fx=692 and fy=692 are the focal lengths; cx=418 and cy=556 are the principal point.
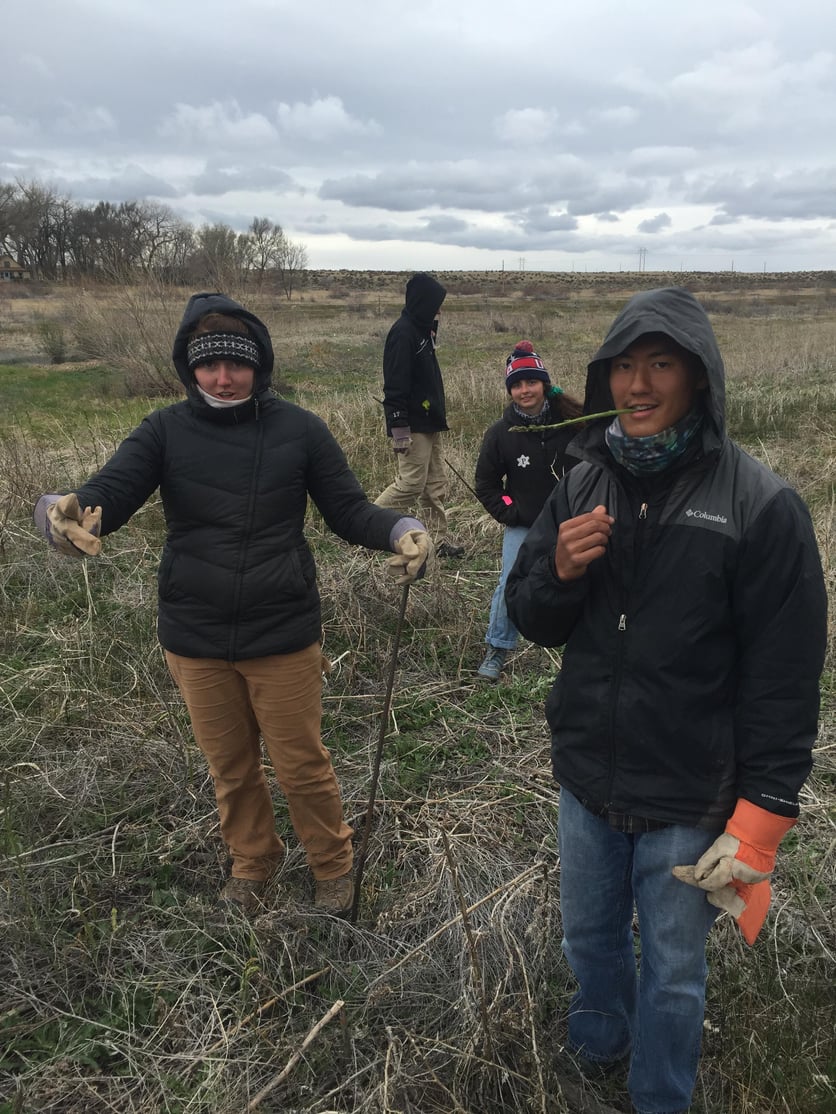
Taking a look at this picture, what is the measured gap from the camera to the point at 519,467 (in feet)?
11.2

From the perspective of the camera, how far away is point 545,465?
3.36 m

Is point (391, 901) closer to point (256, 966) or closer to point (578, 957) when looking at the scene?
point (256, 966)

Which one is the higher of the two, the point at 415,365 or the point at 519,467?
the point at 415,365

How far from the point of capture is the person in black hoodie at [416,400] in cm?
505

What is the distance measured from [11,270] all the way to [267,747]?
193 ft

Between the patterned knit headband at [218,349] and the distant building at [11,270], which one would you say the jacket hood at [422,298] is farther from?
the distant building at [11,270]

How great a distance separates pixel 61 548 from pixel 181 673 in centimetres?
51

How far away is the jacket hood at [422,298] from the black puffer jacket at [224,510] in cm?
323

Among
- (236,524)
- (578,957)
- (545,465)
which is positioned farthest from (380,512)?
(545,465)

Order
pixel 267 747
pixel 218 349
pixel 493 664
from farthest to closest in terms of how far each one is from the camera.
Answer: pixel 493 664 < pixel 267 747 < pixel 218 349

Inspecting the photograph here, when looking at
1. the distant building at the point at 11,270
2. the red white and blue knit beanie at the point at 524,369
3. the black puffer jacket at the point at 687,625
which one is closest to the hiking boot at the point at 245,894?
the black puffer jacket at the point at 687,625

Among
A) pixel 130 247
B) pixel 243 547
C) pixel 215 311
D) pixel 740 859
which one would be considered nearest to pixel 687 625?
pixel 740 859

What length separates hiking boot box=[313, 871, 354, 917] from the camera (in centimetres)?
229

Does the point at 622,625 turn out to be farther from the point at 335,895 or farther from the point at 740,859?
the point at 335,895
